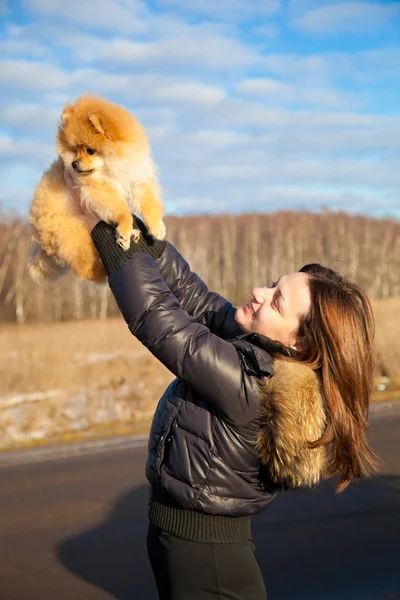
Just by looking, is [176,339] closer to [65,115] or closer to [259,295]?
[259,295]

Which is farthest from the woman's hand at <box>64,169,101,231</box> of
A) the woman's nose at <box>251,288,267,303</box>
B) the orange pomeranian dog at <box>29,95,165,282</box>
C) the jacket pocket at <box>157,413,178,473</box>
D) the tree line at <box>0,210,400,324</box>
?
the tree line at <box>0,210,400,324</box>

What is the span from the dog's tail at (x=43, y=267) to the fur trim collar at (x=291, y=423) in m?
0.96

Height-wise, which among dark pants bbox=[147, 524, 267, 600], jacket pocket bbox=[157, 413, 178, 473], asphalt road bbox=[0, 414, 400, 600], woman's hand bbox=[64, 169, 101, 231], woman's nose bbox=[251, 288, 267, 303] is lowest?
asphalt road bbox=[0, 414, 400, 600]

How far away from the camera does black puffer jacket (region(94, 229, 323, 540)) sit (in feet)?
7.25

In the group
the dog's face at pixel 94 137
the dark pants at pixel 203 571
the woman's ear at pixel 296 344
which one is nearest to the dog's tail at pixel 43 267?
the dog's face at pixel 94 137

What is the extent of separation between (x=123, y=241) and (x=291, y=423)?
83 centimetres

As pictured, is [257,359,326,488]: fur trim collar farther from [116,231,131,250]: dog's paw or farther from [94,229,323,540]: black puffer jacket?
[116,231,131,250]: dog's paw

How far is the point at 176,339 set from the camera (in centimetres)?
220

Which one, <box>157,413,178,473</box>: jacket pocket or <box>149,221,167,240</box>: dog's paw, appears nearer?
<box>157,413,178,473</box>: jacket pocket

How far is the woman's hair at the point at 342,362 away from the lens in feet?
7.72

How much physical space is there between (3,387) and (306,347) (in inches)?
414

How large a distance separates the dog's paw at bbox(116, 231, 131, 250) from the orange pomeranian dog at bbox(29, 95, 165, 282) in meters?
0.12

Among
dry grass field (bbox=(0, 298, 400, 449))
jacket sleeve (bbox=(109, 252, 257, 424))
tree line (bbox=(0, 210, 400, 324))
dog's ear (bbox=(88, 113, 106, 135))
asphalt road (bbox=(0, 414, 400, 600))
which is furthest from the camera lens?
tree line (bbox=(0, 210, 400, 324))

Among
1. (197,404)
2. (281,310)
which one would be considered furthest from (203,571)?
(281,310)
